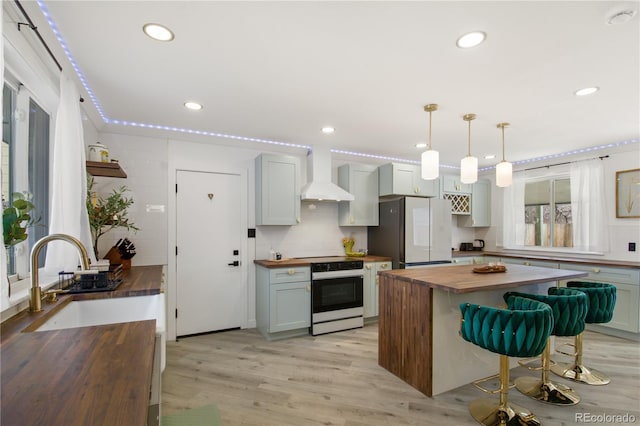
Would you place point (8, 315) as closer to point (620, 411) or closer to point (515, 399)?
point (515, 399)

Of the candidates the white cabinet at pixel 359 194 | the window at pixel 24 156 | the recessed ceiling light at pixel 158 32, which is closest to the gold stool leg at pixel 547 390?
the white cabinet at pixel 359 194

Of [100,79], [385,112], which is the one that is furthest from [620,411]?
[100,79]

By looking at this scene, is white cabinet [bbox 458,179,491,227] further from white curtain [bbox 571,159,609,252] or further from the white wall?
the white wall

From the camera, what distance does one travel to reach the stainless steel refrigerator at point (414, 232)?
4312 millimetres

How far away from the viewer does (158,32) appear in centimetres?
176

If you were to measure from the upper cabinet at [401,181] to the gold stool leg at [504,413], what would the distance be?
110 inches

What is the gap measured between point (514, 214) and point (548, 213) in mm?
473

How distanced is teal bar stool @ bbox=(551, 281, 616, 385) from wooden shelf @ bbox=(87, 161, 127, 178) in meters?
4.20

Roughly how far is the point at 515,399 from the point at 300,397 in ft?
5.69

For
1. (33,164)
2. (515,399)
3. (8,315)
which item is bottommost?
(515,399)

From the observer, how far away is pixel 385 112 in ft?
9.87

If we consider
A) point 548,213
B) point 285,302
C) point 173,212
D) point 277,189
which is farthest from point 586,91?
point 173,212

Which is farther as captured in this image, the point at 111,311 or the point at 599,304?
the point at 599,304

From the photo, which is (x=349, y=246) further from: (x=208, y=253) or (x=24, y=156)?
(x=24, y=156)
